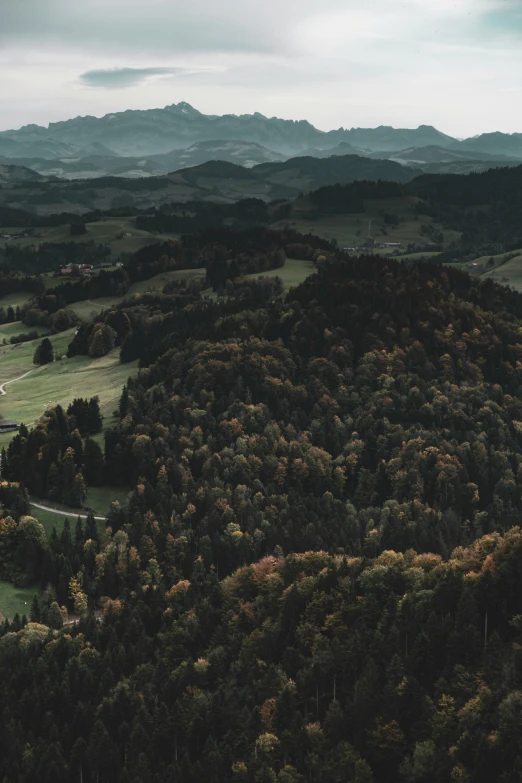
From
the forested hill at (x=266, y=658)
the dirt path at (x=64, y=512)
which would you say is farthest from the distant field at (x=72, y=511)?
the forested hill at (x=266, y=658)

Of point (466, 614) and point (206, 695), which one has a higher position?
point (466, 614)

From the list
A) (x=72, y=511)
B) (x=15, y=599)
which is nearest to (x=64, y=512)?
(x=72, y=511)

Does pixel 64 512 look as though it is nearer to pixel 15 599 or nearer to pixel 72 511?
pixel 72 511

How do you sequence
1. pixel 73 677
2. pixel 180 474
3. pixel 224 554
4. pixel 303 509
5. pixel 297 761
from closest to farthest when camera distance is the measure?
pixel 297 761 < pixel 73 677 < pixel 224 554 < pixel 303 509 < pixel 180 474

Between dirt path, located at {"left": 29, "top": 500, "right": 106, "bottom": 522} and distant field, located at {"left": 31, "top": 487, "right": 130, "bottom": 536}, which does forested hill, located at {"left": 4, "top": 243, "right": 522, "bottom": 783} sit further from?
dirt path, located at {"left": 29, "top": 500, "right": 106, "bottom": 522}

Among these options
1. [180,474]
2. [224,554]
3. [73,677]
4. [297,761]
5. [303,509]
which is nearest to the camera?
[297,761]

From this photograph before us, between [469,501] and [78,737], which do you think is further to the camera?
[469,501]

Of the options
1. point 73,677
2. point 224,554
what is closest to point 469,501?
point 224,554

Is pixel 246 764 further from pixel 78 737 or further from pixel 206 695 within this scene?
pixel 78 737
